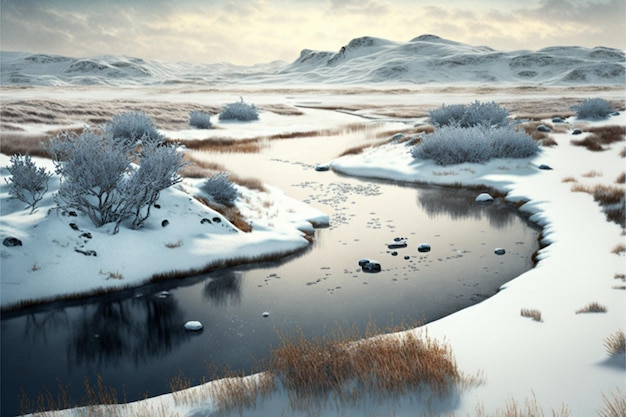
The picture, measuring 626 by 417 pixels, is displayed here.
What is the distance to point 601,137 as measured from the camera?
91.8 ft

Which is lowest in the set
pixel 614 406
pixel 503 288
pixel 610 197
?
pixel 503 288

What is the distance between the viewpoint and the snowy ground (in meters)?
5.42

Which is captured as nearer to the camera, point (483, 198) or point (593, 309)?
point (593, 309)

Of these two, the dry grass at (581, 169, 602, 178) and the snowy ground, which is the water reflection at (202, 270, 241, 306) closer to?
the snowy ground

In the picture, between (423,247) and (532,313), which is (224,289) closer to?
(423,247)

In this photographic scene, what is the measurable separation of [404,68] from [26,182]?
136 m

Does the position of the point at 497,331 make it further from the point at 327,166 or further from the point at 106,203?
the point at 327,166

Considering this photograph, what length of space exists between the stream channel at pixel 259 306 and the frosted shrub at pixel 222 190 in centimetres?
272

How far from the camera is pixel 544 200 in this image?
15750 mm

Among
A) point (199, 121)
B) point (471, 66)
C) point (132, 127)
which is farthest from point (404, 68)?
point (132, 127)

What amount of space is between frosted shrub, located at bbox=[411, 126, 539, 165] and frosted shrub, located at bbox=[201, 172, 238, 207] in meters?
10.4

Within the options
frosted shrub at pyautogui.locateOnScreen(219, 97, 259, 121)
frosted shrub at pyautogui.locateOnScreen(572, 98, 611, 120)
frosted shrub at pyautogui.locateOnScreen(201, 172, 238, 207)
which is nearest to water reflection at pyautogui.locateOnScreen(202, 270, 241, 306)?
frosted shrub at pyautogui.locateOnScreen(201, 172, 238, 207)

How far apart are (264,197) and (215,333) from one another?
Answer: 8.13 meters

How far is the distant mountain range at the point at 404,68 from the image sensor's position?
128 meters
